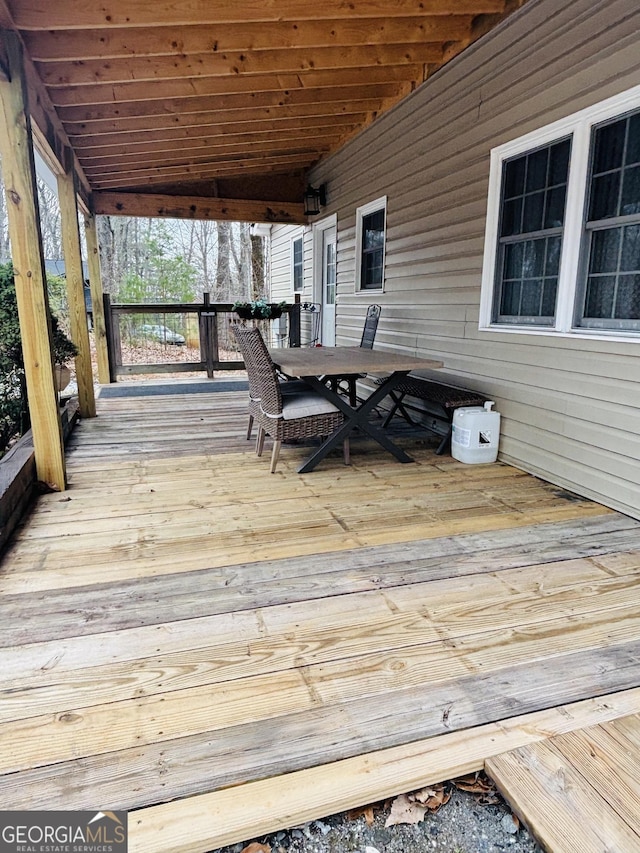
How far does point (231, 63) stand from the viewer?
156 inches

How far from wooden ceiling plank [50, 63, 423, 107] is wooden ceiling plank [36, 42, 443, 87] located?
0.18m

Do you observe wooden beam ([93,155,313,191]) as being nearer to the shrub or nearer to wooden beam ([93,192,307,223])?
wooden beam ([93,192,307,223])

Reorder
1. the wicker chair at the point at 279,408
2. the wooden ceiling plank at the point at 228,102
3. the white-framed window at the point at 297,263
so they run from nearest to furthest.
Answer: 1. the wicker chair at the point at 279,408
2. the wooden ceiling plank at the point at 228,102
3. the white-framed window at the point at 297,263

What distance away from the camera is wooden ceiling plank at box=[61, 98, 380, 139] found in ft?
15.7

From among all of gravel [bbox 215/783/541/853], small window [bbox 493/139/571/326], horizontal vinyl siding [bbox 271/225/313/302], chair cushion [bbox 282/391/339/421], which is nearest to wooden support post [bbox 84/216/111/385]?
horizontal vinyl siding [bbox 271/225/313/302]

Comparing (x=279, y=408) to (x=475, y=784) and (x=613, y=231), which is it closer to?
(x=613, y=231)

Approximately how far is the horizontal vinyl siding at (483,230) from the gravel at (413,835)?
2140 mm

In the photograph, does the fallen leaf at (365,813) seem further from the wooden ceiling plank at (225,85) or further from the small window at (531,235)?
the wooden ceiling plank at (225,85)

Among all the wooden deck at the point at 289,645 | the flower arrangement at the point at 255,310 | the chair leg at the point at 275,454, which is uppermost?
the flower arrangement at the point at 255,310

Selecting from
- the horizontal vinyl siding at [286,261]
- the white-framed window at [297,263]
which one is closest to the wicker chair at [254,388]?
the horizontal vinyl siding at [286,261]

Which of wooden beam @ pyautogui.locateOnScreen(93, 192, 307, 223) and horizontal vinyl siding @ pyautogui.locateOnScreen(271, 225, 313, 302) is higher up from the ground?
wooden beam @ pyautogui.locateOnScreen(93, 192, 307, 223)

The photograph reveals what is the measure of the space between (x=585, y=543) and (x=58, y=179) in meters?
5.08

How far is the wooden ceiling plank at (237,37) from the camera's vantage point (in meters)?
3.25

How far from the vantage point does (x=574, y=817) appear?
1175 millimetres
